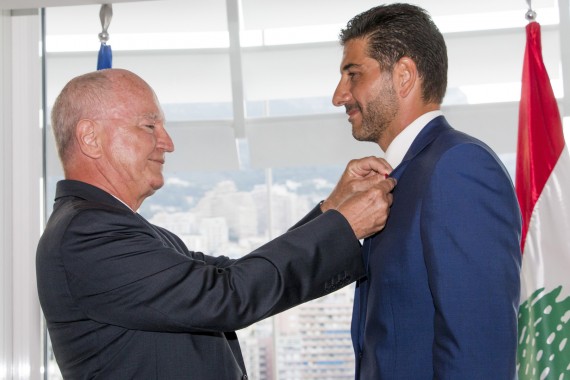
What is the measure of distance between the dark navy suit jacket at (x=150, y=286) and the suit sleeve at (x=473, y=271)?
24 centimetres

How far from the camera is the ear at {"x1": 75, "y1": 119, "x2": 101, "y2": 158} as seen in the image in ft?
6.37

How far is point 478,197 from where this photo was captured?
1.72 meters

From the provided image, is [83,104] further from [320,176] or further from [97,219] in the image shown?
[320,176]

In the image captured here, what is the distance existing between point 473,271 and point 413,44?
662mm

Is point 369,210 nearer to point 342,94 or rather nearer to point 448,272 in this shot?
point 448,272

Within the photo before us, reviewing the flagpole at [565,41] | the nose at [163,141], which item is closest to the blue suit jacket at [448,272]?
the nose at [163,141]

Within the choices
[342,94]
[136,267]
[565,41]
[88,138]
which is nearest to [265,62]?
[565,41]

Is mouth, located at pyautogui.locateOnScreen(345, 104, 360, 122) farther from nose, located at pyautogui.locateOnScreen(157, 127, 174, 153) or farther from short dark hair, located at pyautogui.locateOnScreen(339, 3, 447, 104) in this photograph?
nose, located at pyautogui.locateOnScreen(157, 127, 174, 153)

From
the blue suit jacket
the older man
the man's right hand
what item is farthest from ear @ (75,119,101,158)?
the blue suit jacket

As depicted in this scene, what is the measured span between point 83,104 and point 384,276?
0.85 metres

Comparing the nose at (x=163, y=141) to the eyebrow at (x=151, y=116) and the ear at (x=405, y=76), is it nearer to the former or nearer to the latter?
the eyebrow at (x=151, y=116)

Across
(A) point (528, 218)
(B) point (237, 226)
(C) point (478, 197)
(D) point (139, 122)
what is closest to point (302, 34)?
(B) point (237, 226)

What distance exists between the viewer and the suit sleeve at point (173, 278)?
1.75 meters

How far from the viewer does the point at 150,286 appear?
174 centimetres
